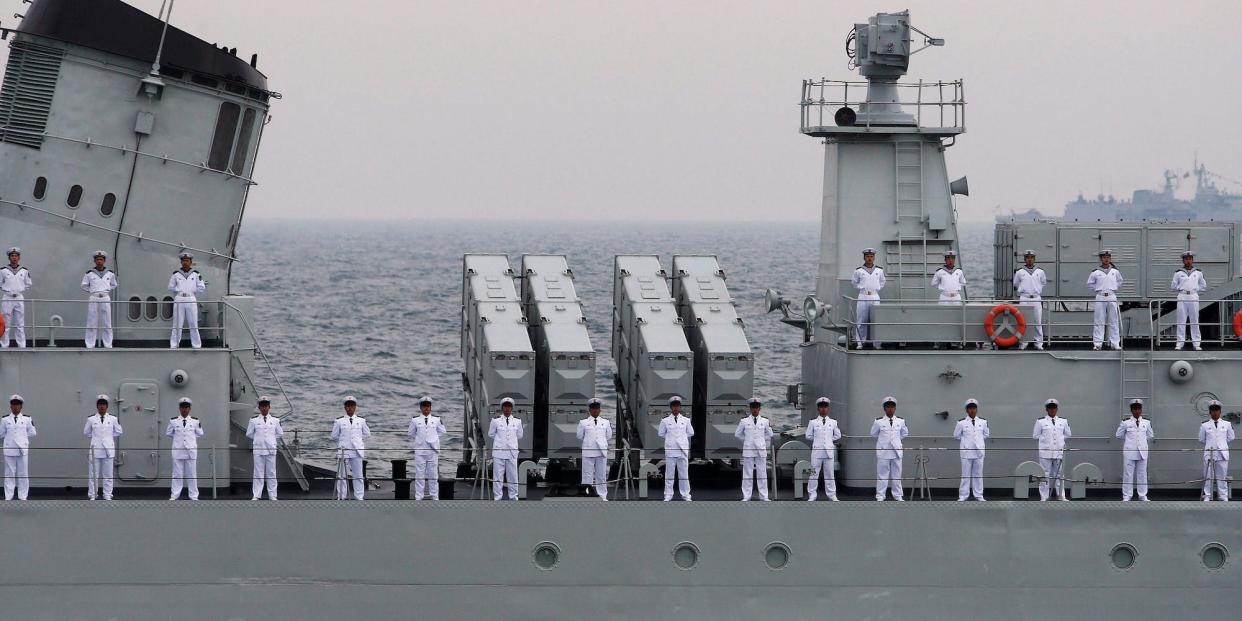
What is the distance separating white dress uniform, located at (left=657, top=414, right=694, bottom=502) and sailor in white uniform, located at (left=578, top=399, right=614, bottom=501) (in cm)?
73

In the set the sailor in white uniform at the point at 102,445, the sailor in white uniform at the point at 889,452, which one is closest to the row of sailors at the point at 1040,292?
the sailor in white uniform at the point at 889,452

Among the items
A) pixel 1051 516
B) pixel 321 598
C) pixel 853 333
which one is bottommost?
pixel 321 598

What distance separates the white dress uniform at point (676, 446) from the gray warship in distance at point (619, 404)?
0.52 metres

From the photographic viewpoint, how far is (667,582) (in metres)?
18.5

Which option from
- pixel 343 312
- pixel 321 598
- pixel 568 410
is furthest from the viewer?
pixel 343 312

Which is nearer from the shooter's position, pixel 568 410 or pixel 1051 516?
pixel 1051 516

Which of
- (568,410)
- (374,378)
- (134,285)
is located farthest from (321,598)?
(374,378)

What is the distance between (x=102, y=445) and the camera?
1852 centimetres

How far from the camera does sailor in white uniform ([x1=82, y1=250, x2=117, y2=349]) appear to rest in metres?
19.5

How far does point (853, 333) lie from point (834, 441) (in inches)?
68.2

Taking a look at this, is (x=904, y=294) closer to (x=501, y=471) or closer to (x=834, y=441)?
(x=834, y=441)

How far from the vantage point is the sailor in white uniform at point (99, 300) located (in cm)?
1952

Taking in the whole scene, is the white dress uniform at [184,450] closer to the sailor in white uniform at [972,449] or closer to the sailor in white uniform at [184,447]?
the sailor in white uniform at [184,447]

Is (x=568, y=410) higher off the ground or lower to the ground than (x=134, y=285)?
lower
